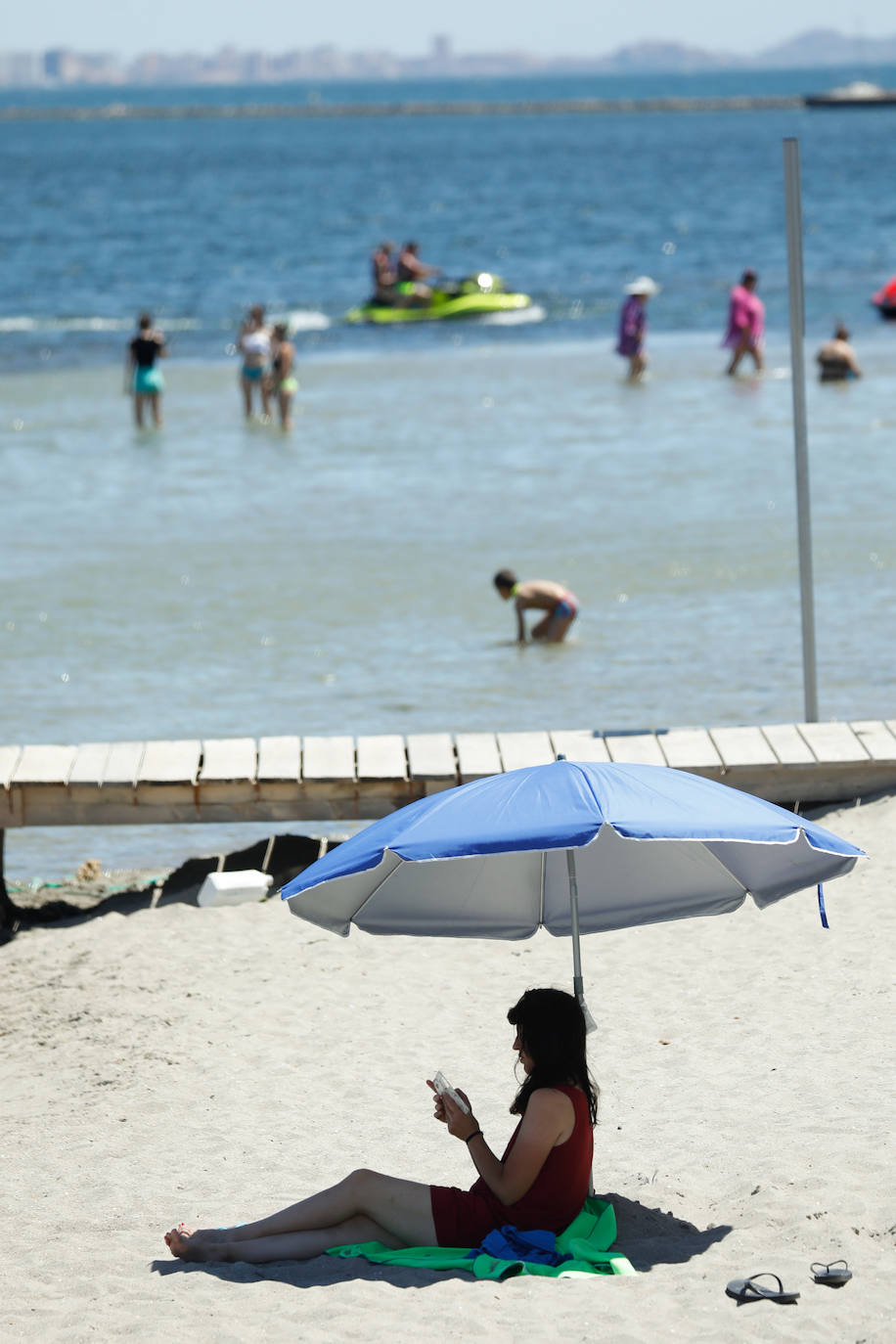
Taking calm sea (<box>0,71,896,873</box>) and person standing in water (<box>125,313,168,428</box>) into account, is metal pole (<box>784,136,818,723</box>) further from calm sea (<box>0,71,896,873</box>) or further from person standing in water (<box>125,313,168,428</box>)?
person standing in water (<box>125,313,168,428</box>)

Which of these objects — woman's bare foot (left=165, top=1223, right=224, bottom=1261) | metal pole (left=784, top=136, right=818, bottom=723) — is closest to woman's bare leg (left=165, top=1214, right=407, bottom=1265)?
woman's bare foot (left=165, top=1223, right=224, bottom=1261)

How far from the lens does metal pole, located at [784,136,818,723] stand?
28.2 feet

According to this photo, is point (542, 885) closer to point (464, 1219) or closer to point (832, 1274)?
point (464, 1219)

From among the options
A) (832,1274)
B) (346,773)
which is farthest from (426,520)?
(832,1274)

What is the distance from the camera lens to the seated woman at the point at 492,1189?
4766 millimetres

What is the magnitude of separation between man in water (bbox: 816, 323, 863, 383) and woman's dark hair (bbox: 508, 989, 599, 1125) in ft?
67.5

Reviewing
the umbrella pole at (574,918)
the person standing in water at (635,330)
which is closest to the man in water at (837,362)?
the person standing in water at (635,330)

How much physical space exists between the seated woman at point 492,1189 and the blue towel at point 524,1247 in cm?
4

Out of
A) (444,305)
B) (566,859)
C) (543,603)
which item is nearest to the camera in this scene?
(566,859)

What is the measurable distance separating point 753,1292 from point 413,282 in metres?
31.6

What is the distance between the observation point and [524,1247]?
191 inches

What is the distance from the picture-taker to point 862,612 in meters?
13.3

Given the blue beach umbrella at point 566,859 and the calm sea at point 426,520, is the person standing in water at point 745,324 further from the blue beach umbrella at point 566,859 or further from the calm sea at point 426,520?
the blue beach umbrella at point 566,859

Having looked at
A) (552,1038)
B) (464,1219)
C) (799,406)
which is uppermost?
(799,406)
